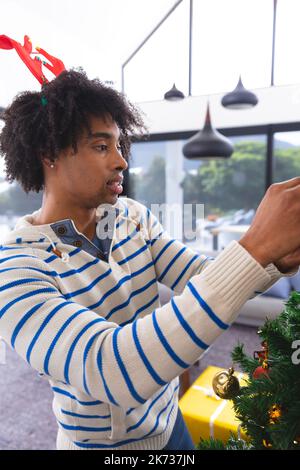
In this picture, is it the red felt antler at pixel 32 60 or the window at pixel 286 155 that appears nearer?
the red felt antler at pixel 32 60

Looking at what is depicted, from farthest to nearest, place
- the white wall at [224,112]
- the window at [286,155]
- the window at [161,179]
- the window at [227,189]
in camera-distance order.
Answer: the window at [161,179] < the window at [227,189] < the window at [286,155] < the white wall at [224,112]

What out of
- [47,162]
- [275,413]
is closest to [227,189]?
[47,162]

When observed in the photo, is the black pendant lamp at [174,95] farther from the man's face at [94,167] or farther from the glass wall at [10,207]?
the glass wall at [10,207]

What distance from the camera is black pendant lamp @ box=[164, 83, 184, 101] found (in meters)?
0.83

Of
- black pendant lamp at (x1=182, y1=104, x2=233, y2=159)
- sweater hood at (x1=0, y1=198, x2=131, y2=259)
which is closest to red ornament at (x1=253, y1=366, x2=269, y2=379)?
sweater hood at (x1=0, y1=198, x2=131, y2=259)

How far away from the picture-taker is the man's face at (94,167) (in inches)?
29.6

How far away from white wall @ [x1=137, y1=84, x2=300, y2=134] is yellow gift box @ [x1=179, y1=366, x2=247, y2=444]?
2366mm

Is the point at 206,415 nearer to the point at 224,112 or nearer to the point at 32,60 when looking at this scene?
the point at 32,60

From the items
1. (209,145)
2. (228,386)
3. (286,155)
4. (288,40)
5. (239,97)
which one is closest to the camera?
(228,386)

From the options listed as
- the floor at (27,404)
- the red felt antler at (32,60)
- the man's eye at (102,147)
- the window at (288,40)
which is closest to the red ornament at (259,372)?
the man's eye at (102,147)

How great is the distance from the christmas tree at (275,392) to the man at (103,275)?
70 millimetres

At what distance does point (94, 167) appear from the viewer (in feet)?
2.45

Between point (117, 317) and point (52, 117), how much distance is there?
46 cm
